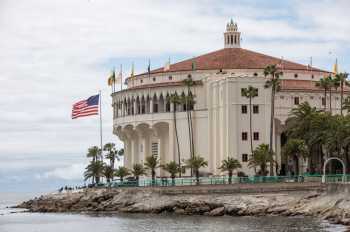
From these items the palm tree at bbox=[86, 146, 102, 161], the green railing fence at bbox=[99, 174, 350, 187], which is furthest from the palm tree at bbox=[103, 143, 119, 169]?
the green railing fence at bbox=[99, 174, 350, 187]

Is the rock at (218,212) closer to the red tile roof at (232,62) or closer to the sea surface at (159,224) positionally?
the sea surface at (159,224)

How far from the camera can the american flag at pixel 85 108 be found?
113 metres

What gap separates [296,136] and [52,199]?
1299 inches

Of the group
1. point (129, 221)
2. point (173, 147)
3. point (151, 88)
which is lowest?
point (129, 221)

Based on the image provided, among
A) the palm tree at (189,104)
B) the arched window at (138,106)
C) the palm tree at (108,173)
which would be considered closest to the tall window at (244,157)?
the palm tree at (189,104)

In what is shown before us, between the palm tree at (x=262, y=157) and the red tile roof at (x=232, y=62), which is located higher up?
the red tile roof at (x=232, y=62)

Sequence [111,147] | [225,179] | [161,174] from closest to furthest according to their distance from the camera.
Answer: [225,179]
[161,174]
[111,147]

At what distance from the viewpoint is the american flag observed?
370ft

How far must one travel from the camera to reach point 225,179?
348 ft

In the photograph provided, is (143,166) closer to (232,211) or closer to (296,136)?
(296,136)

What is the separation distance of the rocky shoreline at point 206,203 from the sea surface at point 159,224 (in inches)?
93.6

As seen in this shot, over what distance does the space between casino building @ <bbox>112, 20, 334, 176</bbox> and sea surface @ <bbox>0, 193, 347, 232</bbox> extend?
76.9 ft

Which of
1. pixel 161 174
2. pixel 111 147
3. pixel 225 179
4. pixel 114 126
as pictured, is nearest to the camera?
pixel 225 179

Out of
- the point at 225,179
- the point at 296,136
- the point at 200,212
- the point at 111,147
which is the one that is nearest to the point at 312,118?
the point at 296,136
